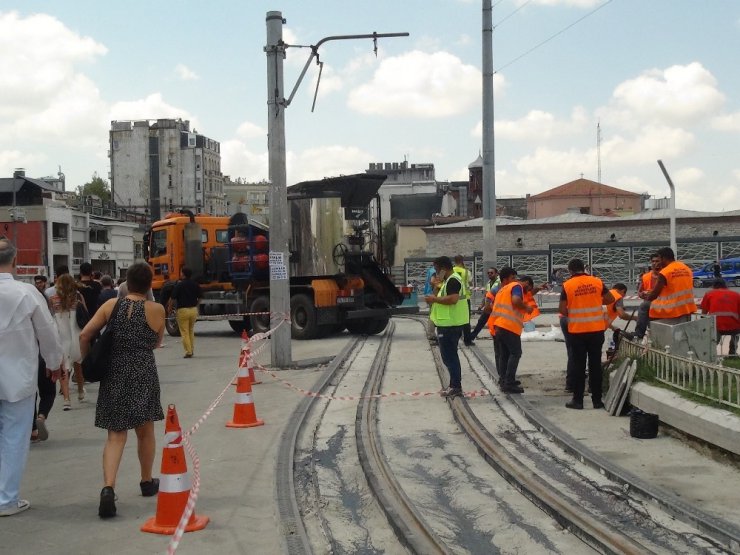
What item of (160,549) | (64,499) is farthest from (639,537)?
(64,499)

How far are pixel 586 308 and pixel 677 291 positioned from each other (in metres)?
1.79

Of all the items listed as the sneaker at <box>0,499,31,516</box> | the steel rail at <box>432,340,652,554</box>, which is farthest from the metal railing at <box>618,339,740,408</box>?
the sneaker at <box>0,499,31,516</box>

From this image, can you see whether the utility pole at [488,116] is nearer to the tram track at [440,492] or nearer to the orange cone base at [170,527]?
the tram track at [440,492]

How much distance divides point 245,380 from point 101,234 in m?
75.6

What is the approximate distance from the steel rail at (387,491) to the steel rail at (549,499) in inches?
34.9

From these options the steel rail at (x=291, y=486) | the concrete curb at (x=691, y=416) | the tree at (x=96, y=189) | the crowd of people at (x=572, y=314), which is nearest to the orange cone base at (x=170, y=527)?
the steel rail at (x=291, y=486)

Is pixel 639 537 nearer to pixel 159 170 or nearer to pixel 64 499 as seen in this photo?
pixel 64 499

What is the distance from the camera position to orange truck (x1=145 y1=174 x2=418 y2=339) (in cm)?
2036

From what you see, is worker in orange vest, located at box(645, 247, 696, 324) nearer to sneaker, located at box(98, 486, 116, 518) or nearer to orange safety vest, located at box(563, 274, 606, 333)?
orange safety vest, located at box(563, 274, 606, 333)

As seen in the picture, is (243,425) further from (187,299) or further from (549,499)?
(187,299)

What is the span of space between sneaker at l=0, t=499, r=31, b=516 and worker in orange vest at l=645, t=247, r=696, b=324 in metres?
7.77

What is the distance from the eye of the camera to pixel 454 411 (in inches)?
399

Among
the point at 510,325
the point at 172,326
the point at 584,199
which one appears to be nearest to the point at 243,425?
the point at 510,325

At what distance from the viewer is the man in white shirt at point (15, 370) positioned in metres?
6.18
